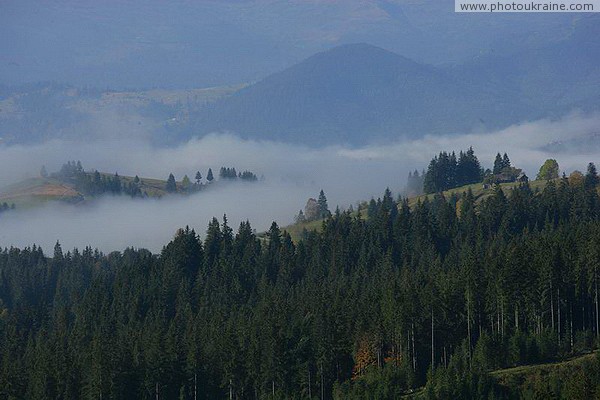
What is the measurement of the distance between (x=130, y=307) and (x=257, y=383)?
4831cm

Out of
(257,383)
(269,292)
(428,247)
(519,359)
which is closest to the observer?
(519,359)

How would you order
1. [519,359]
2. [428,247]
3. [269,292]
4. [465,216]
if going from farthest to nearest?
[465,216] → [428,247] → [269,292] → [519,359]

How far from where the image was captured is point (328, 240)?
173375mm

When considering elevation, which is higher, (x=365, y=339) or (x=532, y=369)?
(x=365, y=339)

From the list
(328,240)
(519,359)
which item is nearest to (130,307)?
(328,240)

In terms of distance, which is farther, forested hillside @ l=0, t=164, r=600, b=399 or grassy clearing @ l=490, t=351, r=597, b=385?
forested hillside @ l=0, t=164, r=600, b=399

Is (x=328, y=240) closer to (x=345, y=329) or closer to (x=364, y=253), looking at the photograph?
(x=364, y=253)

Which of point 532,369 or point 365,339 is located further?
point 365,339

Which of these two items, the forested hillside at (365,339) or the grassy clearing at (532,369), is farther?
the forested hillside at (365,339)

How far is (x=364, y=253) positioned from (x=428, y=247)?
29.7 ft

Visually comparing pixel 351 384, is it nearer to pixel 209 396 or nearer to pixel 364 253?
pixel 209 396

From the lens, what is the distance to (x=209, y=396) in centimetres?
11450

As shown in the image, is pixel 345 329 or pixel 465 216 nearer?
pixel 345 329

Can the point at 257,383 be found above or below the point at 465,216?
below
